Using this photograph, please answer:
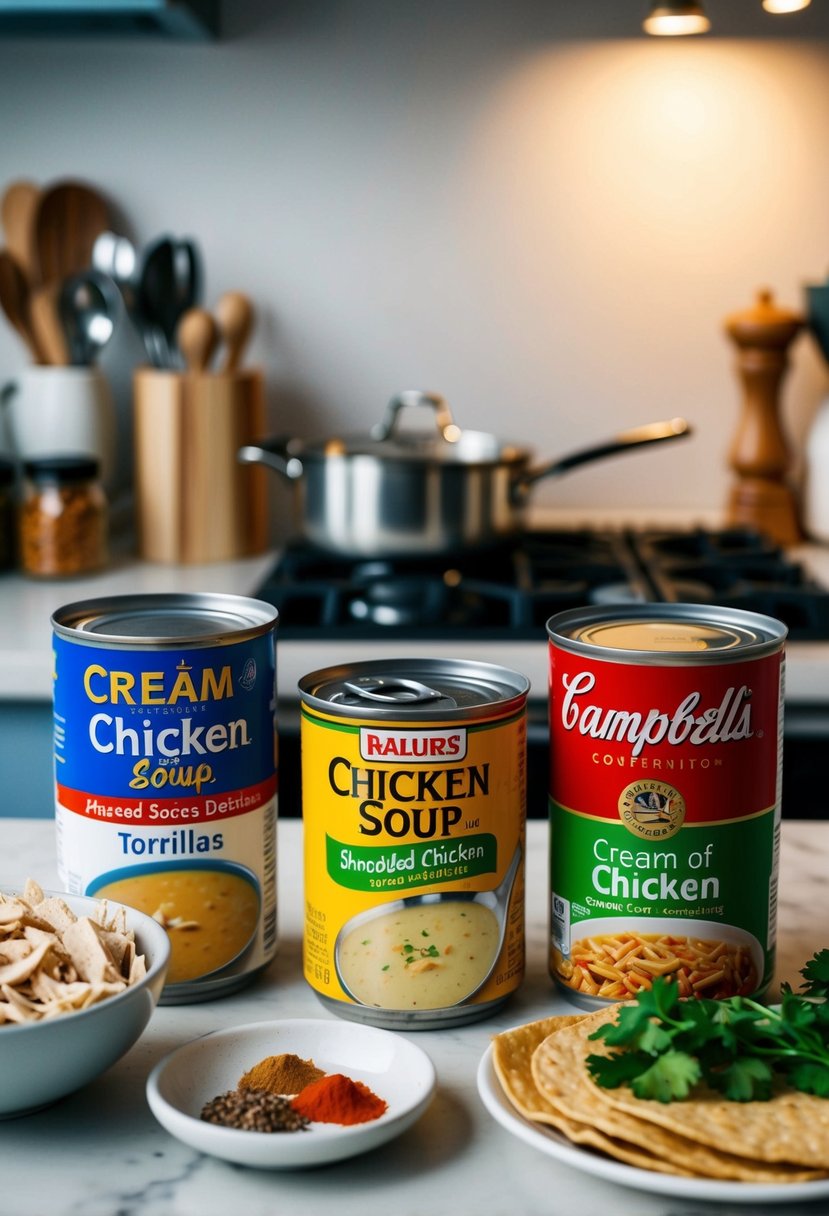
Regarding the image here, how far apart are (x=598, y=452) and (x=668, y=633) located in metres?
0.98

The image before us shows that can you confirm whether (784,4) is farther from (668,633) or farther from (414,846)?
(414,846)

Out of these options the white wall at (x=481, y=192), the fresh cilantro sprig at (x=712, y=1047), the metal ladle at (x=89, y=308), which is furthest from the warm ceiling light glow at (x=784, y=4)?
the fresh cilantro sprig at (x=712, y=1047)

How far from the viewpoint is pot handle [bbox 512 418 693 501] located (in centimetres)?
166

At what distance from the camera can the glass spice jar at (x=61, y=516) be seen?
177 cm

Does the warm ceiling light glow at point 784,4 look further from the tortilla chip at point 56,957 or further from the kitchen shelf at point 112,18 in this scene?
the tortilla chip at point 56,957

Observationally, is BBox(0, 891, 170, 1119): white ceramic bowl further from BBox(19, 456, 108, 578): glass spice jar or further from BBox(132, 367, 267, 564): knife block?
BBox(132, 367, 267, 564): knife block

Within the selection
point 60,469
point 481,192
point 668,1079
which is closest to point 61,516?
point 60,469

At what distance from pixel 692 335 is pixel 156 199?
0.85 m

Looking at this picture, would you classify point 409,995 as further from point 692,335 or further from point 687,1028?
point 692,335

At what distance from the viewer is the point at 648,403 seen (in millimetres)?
2127

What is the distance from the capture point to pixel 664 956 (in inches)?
27.2

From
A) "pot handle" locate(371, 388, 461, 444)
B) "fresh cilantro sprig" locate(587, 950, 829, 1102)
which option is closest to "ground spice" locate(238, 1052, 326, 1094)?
"fresh cilantro sprig" locate(587, 950, 829, 1102)

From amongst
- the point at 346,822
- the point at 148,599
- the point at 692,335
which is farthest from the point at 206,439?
the point at 346,822

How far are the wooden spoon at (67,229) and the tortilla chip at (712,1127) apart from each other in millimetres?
1754
